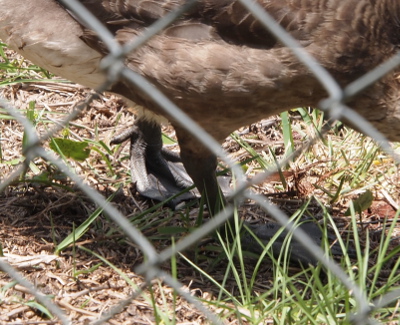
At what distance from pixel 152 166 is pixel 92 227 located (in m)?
0.55

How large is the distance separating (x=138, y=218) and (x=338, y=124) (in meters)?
1.19

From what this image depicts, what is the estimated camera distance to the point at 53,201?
10.5 feet

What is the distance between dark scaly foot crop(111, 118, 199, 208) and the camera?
3357mm

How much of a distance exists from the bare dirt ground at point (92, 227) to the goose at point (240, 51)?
585 mm

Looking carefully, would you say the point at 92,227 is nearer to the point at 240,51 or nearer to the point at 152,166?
the point at 152,166

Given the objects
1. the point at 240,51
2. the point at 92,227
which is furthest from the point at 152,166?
the point at 240,51

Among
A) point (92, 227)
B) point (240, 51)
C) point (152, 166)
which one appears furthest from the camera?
point (152, 166)

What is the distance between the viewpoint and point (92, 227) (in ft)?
10.1

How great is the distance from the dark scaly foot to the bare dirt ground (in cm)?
7

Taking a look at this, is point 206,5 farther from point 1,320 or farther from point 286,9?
point 1,320

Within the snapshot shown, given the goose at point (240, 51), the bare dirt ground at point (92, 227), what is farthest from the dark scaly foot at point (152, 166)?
the goose at point (240, 51)

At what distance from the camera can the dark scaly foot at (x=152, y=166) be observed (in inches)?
132

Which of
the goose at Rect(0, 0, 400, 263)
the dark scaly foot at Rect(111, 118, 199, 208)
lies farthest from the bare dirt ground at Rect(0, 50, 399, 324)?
the goose at Rect(0, 0, 400, 263)

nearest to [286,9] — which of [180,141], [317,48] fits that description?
[317,48]
